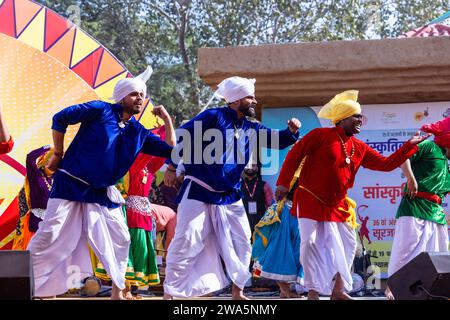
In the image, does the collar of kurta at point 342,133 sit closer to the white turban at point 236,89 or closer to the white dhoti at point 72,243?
the white turban at point 236,89

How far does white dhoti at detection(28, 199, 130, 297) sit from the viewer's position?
7.09 metres

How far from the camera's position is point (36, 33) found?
1319cm

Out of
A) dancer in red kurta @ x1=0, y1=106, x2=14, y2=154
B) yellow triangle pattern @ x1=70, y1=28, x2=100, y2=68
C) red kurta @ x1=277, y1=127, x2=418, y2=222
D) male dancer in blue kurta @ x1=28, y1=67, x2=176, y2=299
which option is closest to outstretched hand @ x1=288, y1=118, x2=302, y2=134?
red kurta @ x1=277, y1=127, x2=418, y2=222

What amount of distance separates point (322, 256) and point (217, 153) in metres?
1.22

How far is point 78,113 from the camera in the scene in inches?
279

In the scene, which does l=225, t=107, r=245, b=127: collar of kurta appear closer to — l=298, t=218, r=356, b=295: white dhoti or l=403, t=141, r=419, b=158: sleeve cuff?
l=298, t=218, r=356, b=295: white dhoti

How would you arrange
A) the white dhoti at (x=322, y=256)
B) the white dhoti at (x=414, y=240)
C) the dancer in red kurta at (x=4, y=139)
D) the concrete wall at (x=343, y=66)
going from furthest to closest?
the concrete wall at (x=343, y=66), the white dhoti at (x=414, y=240), the white dhoti at (x=322, y=256), the dancer in red kurta at (x=4, y=139)

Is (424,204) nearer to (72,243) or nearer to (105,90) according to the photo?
(72,243)

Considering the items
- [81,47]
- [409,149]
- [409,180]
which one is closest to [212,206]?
[409,149]

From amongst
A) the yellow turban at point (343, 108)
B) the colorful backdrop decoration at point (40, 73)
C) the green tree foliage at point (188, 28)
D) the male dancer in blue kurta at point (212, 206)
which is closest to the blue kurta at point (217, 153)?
the male dancer in blue kurta at point (212, 206)

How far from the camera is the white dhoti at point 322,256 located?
771 centimetres

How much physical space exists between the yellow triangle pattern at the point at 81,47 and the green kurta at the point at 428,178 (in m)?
6.10

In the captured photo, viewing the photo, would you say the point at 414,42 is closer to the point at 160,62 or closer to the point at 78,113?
the point at 78,113
